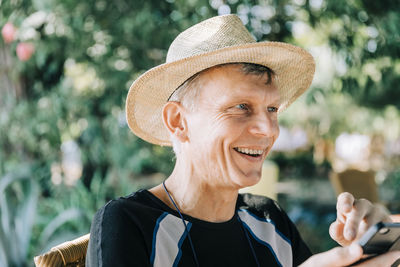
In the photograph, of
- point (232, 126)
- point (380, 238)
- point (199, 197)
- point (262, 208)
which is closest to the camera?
point (380, 238)

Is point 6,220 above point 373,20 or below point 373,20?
below

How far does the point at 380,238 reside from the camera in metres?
0.96

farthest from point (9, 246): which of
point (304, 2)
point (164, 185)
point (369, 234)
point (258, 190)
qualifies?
point (369, 234)

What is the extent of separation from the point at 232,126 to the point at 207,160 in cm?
14

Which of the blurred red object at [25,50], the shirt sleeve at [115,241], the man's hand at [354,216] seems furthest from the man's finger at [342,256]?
the blurred red object at [25,50]

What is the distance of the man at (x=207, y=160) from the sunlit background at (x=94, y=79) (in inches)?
67.8

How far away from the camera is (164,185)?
1557 mm

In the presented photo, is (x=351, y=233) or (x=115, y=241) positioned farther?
(x=115, y=241)

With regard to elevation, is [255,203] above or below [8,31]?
below

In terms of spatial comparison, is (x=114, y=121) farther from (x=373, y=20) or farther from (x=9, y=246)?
(x=373, y=20)

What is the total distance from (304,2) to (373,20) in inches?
20.6

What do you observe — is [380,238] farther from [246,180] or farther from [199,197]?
[199,197]

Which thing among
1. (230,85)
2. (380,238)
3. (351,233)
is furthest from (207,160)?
(380,238)

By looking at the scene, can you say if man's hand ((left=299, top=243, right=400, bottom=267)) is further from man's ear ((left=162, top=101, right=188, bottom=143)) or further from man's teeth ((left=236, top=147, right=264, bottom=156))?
man's ear ((left=162, top=101, right=188, bottom=143))
